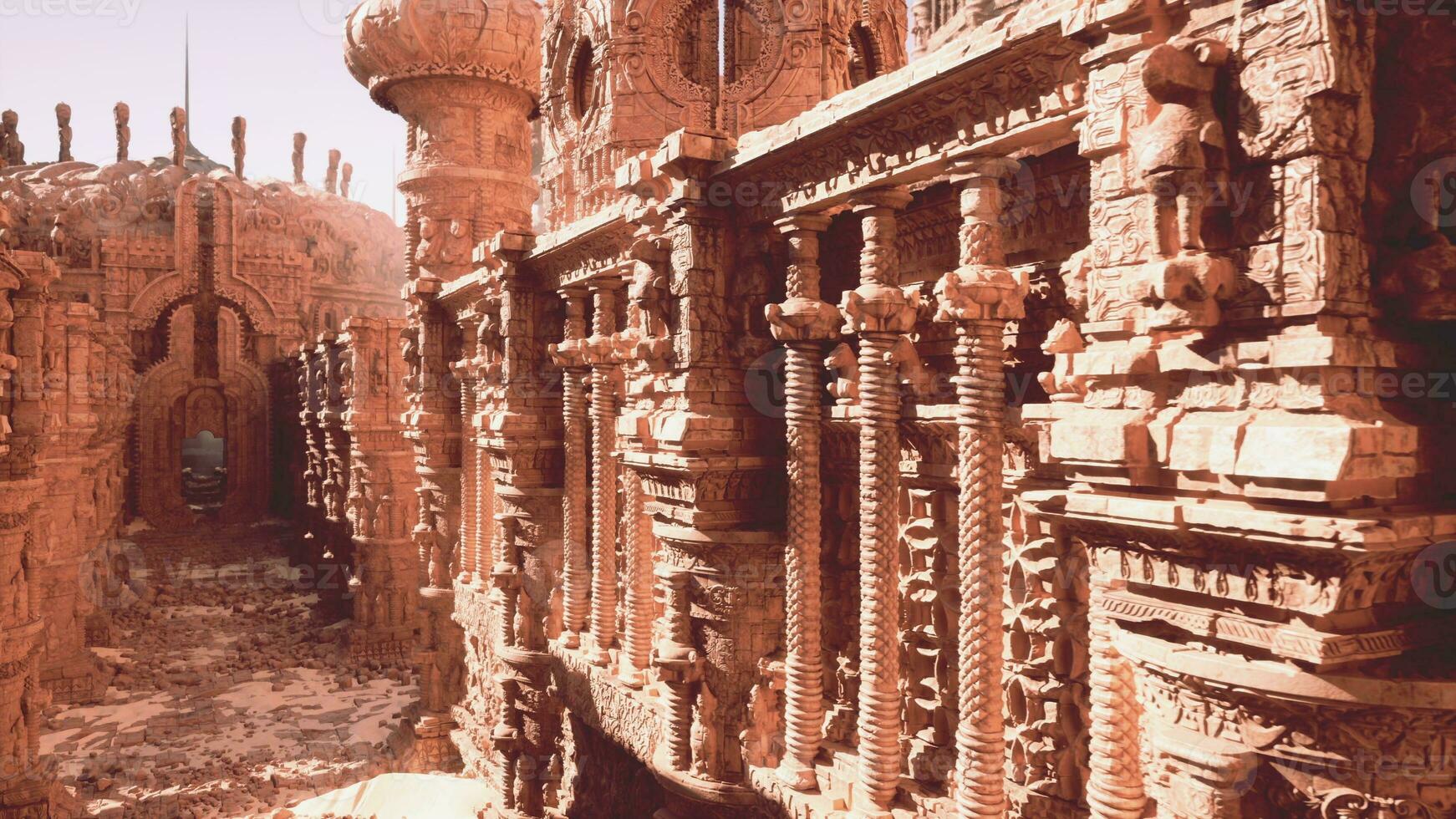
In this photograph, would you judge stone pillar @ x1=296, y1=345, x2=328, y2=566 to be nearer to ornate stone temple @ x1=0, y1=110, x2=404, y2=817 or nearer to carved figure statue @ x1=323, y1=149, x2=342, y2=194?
ornate stone temple @ x1=0, y1=110, x2=404, y2=817

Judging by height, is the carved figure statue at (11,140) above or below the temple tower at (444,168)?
above

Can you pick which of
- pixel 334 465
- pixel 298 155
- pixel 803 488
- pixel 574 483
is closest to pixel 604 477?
pixel 574 483

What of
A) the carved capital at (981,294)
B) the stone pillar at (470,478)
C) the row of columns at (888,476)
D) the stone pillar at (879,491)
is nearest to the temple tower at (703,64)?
the stone pillar at (470,478)

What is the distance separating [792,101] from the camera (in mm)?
10211

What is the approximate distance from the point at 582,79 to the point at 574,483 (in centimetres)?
520

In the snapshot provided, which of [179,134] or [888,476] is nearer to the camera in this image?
[888,476]

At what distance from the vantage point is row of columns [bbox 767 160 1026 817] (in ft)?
16.0

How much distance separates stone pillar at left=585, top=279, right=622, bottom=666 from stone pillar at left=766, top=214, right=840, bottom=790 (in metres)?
3.53

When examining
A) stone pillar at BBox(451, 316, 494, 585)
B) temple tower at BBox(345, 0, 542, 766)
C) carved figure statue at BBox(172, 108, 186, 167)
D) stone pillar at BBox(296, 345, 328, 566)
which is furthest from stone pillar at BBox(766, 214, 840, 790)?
carved figure statue at BBox(172, 108, 186, 167)

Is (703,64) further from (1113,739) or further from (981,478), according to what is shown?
(1113,739)

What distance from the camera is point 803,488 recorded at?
662 cm

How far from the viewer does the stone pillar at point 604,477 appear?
983cm

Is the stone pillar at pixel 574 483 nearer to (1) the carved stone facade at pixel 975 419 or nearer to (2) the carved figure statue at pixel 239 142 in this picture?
A: (1) the carved stone facade at pixel 975 419

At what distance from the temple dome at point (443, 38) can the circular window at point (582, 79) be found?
6191 millimetres
